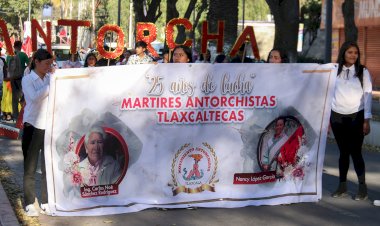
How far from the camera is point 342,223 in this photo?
7.73m

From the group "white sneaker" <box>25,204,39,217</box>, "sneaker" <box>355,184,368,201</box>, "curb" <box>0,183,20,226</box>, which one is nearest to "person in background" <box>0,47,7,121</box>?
"curb" <box>0,183,20,226</box>

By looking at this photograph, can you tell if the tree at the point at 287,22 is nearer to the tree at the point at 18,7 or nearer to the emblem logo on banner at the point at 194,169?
the emblem logo on banner at the point at 194,169

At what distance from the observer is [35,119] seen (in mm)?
7797

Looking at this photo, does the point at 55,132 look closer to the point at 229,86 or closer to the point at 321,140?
the point at 229,86

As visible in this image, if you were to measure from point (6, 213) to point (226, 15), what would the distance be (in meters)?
12.5

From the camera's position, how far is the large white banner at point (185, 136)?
7.48 metres

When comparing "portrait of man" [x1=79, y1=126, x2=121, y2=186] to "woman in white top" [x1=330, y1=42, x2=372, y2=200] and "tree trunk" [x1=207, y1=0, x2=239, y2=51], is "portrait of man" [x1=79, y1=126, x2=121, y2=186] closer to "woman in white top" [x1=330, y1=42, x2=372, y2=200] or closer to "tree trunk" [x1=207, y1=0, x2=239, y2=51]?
"woman in white top" [x1=330, y1=42, x2=372, y2=200]

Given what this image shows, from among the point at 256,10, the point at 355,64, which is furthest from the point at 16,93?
the point at 256,10

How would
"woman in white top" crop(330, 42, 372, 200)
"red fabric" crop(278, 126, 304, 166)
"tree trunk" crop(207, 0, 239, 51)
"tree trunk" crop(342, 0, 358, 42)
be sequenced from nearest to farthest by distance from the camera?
"red fabric" crop(278, 126, 304, 166) → "woman in white top" crop(330, 42, 372, 200) → "tree trunk" crop(207, 0, 239, 51) → "tree trunk" crop(342, 0, 358, 42)

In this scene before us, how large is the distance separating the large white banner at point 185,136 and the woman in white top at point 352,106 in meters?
0.35

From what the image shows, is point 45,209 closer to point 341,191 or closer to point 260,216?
point 260,216

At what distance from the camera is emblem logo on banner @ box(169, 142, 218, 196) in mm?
7934

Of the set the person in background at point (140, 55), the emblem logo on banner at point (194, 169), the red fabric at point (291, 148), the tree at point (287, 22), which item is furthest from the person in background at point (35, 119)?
the tree at point (287, 22)

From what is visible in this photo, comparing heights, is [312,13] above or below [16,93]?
above
